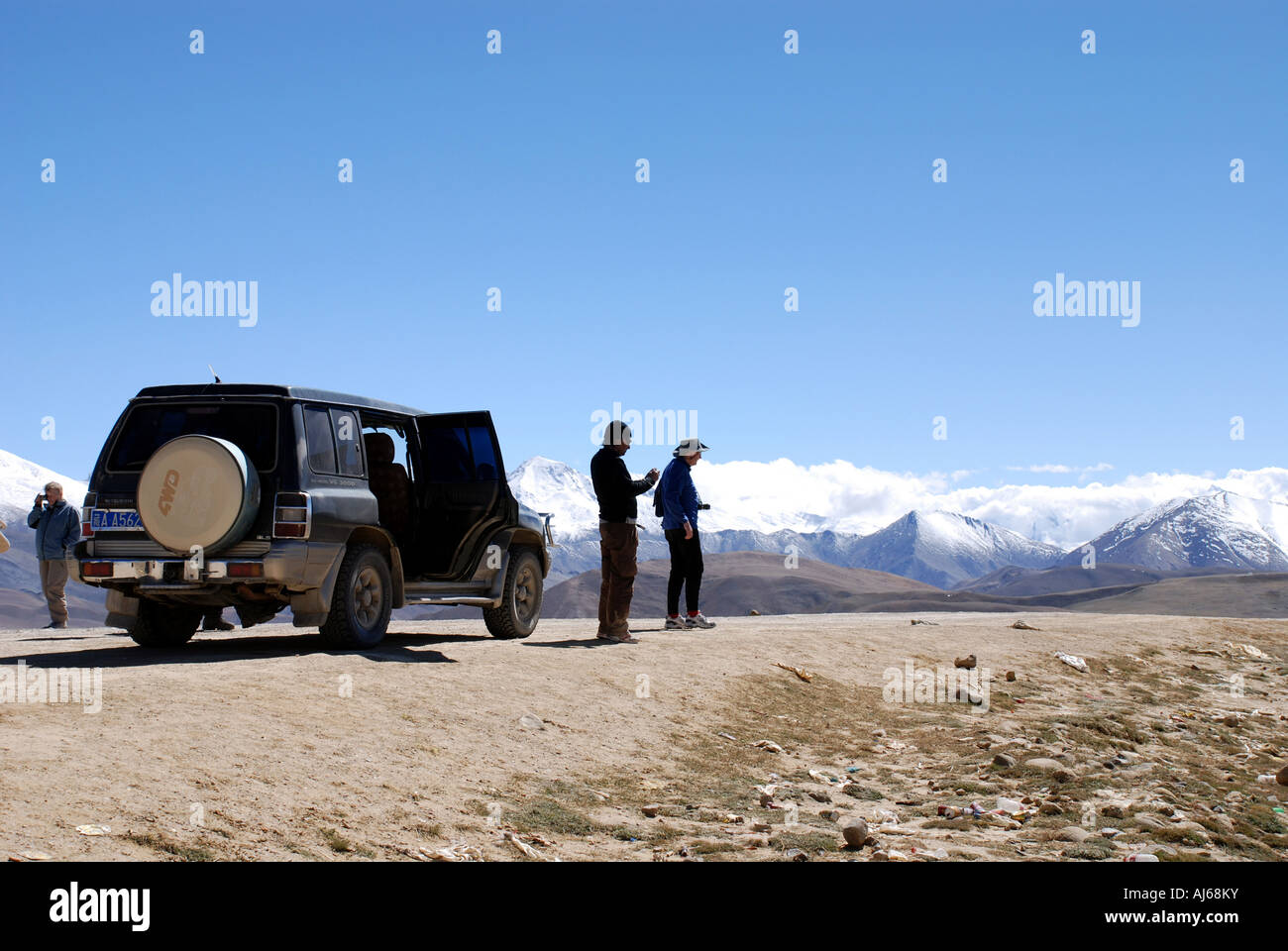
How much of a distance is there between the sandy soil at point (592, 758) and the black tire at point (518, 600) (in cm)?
74

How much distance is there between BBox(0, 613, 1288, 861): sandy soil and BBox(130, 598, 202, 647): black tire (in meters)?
0.30

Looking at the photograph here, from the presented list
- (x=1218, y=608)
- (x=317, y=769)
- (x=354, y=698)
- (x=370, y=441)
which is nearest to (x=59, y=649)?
(x=370, y=441)

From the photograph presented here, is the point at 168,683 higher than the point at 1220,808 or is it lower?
higher

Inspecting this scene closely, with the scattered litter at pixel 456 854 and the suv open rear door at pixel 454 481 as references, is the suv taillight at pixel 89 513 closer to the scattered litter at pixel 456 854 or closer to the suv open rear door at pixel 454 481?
the suv open rear door at pixel 454 481

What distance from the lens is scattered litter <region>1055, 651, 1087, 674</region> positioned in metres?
16.8

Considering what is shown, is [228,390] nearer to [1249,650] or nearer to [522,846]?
[522,846]

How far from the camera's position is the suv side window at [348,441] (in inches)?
476

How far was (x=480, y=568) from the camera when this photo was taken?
13.6 meters

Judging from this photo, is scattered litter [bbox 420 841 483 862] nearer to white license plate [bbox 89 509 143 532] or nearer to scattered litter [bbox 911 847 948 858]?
scattered litter [bbox 911 847 948 858]

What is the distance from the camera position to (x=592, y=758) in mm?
9516

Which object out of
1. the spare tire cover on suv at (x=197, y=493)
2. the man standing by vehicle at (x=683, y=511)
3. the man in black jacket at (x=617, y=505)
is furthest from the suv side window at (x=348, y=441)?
the man standing by vehicle at (x=683, y=511)

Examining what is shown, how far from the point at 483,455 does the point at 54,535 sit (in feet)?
28.2
